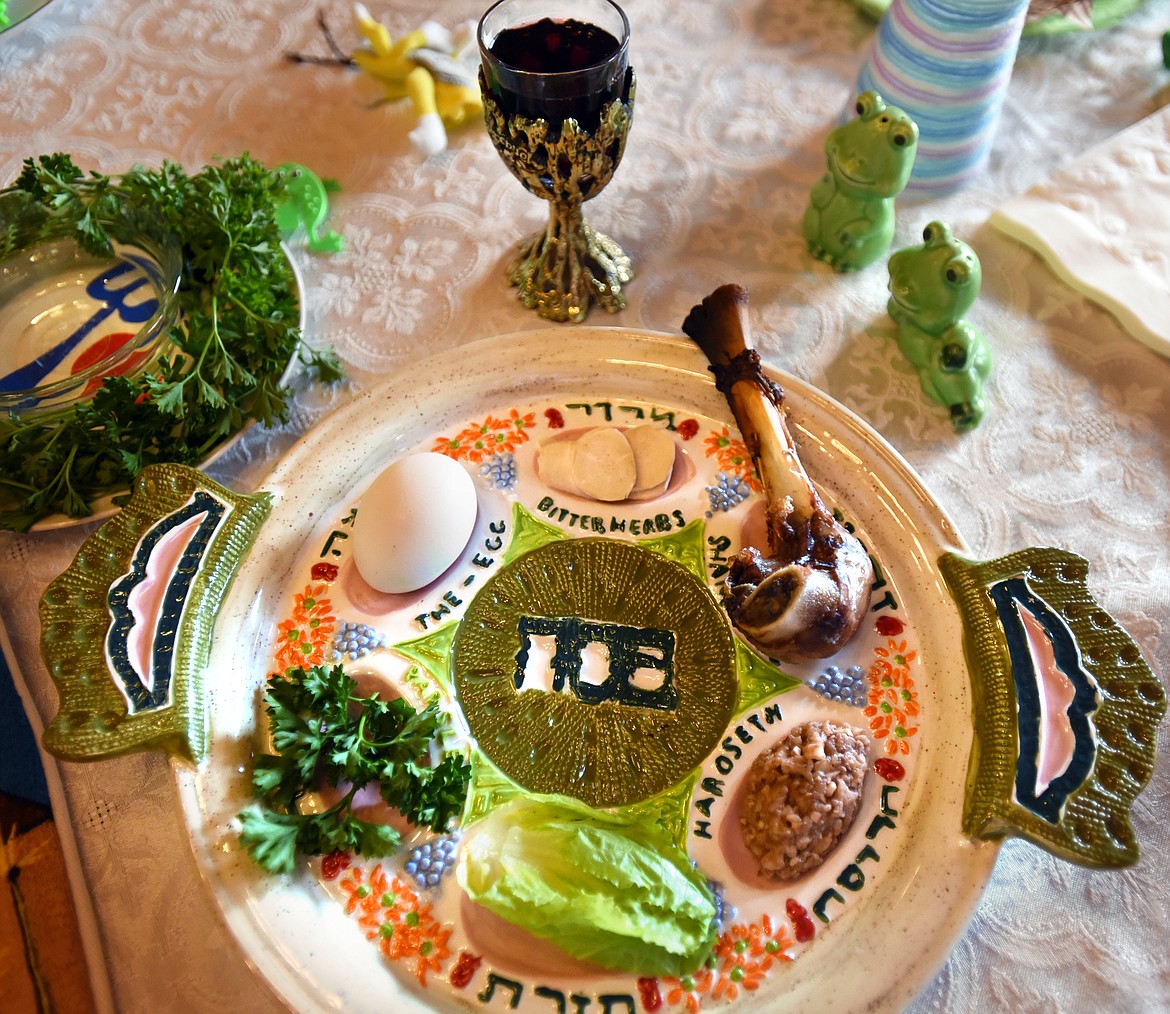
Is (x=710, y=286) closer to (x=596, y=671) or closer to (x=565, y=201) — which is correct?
(x=565, y=201)

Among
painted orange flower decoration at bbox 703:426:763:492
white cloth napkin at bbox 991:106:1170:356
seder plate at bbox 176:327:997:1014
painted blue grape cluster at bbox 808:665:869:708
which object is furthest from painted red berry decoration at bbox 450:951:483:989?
white cloth napkin at bbox 991:106:1170:356

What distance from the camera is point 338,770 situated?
2.10 ft

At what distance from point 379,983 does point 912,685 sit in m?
0.45

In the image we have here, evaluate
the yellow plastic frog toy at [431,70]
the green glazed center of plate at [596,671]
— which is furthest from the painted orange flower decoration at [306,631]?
the yellow plastic frog toy at [431,70]

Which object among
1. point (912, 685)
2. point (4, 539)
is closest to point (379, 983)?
point (912, 685)

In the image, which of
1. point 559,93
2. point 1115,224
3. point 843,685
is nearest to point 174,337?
point 559,93

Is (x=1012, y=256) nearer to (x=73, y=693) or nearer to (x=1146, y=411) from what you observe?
(x=1146, y=411)

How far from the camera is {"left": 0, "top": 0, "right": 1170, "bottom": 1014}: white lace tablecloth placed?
65cm

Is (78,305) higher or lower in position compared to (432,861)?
higher

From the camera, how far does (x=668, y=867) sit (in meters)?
0.61

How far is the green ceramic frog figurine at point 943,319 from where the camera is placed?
82cm

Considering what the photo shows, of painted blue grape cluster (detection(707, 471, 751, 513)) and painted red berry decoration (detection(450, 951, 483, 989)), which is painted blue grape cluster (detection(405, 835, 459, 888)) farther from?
painted blue grape cluster (detection(707, 471, 751, 513))

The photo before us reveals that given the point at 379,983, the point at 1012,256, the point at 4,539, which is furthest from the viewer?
the point at 1012,256

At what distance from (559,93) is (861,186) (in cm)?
34
